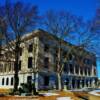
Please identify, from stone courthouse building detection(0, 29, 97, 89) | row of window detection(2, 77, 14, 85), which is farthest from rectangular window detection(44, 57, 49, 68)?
row of window detection(2, 77, 14, 85)

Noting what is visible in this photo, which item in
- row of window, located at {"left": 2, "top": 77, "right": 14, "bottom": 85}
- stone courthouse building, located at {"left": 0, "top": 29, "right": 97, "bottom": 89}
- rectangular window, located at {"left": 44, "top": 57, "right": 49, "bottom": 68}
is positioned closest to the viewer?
stone courthouse building, located at {"left": 0, "top": 29, "right": 97, "bottom": 89}

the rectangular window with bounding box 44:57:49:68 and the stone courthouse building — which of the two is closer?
the stone courthouse building

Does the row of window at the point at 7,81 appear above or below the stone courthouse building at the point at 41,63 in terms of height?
below

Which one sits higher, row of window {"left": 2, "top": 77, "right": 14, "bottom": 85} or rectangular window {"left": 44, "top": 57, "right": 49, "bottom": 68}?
rectangular window {"left": 44, "top": 57, "right": 49, "bottom": 68}

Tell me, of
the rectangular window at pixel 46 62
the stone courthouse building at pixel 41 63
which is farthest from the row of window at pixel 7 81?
the rectangular window at pixel 46 62

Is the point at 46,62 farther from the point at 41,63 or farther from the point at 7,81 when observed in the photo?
the point at 7,81

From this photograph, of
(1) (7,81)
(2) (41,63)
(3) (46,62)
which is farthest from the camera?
(1) (7,81)

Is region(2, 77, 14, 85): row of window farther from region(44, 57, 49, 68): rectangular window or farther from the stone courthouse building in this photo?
region(44, 57, 49, 68): rectangular window

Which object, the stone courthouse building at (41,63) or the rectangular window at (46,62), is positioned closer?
the stone courthouse building at (41,63)

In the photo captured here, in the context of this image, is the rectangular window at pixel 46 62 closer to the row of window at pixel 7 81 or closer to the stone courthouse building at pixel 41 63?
the stone courthouse building at pixel 41 63

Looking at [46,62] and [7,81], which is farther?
[7,81]

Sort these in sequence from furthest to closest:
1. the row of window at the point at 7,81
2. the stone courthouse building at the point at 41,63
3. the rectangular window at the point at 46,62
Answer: the row of window at the point at 7,81 < the rectangular window at the point at 46,62 < the stone courthouse building at the point at 41,63

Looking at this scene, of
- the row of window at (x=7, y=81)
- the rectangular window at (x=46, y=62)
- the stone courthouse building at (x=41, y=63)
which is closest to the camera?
the stone courthouse building at (x=41, y=63)

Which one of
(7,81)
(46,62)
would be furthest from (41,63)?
(7,81)
